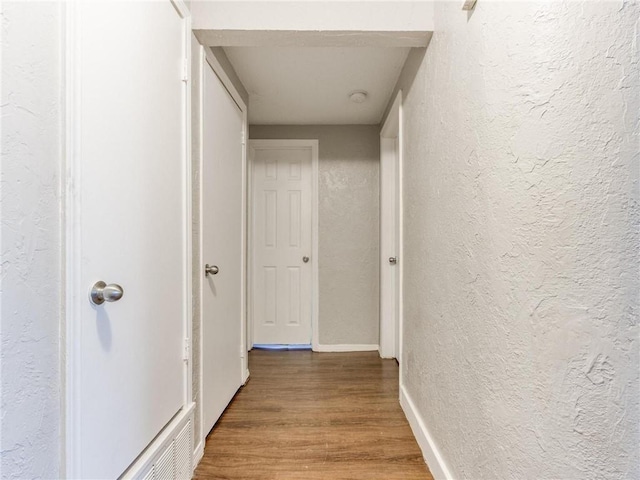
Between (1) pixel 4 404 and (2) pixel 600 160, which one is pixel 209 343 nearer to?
(1) pixel 4 404

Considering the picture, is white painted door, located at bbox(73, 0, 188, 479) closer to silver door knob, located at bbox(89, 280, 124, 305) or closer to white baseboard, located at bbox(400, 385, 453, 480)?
silver door knob, located at bbox(89, 280, 124, 305)

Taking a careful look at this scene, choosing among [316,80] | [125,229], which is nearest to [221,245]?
[125,229]

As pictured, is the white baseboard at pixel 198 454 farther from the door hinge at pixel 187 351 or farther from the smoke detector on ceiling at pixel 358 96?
the smoke detector on ceiling at pixel 358 96

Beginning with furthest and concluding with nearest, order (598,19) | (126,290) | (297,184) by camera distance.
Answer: (297,184), (126,290), (598,19)

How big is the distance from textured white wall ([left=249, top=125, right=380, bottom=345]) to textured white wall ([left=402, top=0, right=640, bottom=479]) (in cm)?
183

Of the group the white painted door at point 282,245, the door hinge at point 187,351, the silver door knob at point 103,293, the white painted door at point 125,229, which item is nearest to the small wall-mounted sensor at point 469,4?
the white painted door at point 125,229

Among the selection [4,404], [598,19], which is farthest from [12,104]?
[598,19]

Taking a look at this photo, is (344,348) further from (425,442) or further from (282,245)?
(425,442)

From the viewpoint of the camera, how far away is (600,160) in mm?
623

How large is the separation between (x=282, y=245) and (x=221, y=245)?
1.39 m

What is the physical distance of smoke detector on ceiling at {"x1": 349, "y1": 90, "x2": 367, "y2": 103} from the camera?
2484 millimetres

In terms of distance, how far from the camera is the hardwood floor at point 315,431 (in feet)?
4.87

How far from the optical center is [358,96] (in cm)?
252

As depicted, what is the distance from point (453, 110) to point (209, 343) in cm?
156
